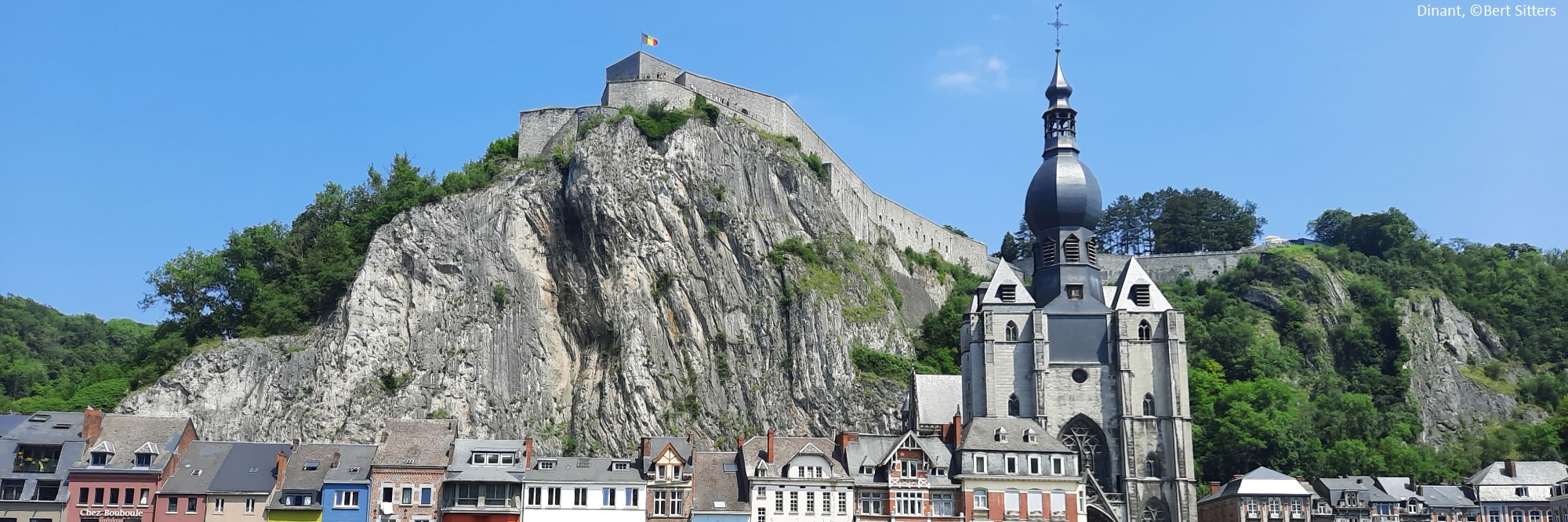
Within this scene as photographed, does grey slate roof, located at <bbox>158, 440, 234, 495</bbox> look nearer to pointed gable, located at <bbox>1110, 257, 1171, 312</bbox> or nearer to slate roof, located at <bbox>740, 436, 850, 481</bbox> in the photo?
slate roof, located at <bbox>740, 436, 850, 481</bbox>

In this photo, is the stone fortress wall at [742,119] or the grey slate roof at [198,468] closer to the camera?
the grey slate roof at [198,468]

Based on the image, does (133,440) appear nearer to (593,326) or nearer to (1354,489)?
(593,326)

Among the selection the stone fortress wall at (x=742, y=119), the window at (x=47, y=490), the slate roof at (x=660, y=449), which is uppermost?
the stone fortress wall at (x=742, y=119)

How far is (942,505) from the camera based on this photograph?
49.5 m

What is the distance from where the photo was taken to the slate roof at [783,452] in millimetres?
49281

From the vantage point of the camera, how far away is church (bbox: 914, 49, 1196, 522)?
181 feet

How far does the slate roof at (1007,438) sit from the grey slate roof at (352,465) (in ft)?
66.0

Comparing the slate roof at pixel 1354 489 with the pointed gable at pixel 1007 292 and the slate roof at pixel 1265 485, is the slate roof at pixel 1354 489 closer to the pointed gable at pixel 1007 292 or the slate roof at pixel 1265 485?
the slate roof at pixel 1265 485

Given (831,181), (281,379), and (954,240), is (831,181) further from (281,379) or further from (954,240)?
(281,379)

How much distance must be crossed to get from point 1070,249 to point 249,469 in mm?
33761

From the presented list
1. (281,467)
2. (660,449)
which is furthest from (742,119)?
(281,467)

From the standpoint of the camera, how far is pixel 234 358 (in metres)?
60.2

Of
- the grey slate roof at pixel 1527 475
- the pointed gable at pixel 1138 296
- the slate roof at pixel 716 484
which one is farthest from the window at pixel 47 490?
the grey slate roof at pixel 1527 475

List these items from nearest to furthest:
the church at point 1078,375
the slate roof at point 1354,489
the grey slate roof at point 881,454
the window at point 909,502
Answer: the window at point 909,502 < the grey slate roof at point 881,454 < the church at point 1078,375 < the slate roof at point 1354,489
